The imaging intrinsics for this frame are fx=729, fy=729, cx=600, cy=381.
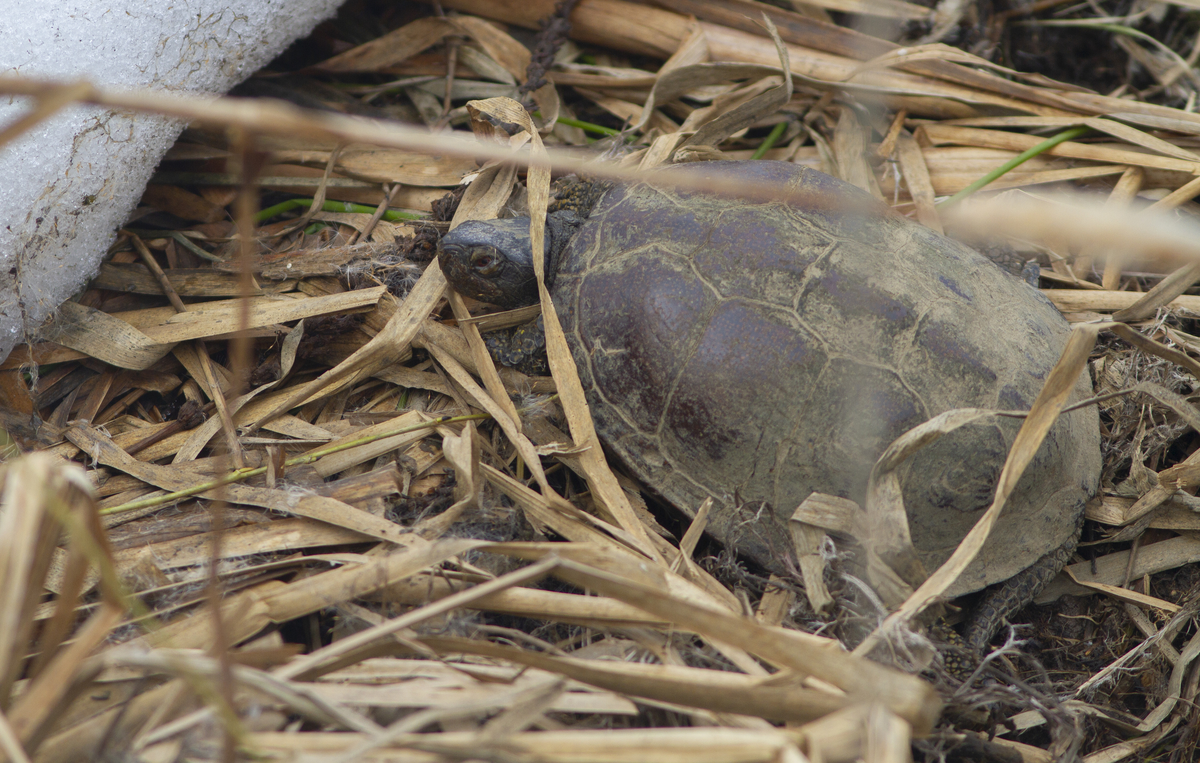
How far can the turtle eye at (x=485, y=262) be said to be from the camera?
7.70ft

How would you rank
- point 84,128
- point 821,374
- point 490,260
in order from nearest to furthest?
point 821,374 < point 84,128 < point 490,260

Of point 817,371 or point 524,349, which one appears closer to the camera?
point 817,371

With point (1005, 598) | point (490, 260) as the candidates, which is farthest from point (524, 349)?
point (1005, 598)

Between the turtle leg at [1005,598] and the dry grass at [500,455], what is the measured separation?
0.25 ft

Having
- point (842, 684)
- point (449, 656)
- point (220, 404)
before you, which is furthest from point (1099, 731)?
point (220, 404)

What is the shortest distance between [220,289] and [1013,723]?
8.90 ft

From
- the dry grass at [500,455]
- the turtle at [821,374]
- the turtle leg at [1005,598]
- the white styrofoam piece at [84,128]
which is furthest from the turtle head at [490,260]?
the turtle leg at [1005,598]

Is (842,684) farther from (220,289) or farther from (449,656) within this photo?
(220,289)

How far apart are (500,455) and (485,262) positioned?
0.63 metres

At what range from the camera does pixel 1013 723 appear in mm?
1831

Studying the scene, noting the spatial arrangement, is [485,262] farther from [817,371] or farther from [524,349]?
[817,371]

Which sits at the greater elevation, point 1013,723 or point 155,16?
point 155,16

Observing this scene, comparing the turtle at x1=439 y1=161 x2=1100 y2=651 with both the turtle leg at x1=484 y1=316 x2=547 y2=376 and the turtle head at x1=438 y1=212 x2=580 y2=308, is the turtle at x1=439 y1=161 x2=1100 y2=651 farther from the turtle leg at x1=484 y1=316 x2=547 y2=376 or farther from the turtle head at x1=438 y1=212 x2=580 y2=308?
the turtle head at x1=438 y1=212 x2=580 y2=308

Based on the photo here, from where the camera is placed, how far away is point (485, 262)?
2371 mm
